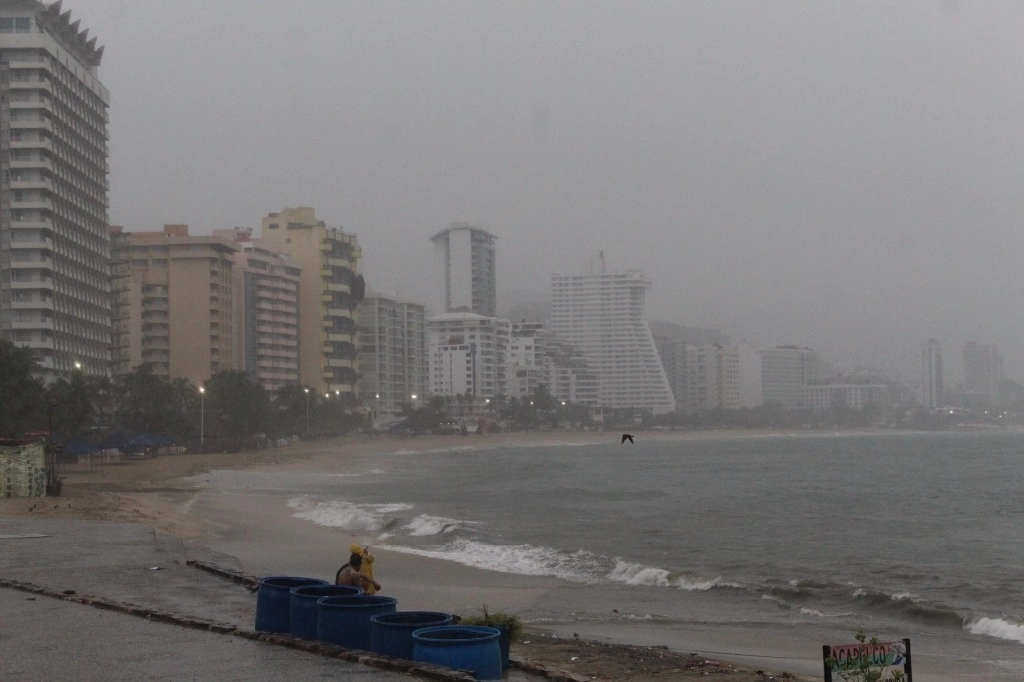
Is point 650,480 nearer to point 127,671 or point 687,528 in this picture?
point 687,528

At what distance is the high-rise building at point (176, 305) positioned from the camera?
137875mm

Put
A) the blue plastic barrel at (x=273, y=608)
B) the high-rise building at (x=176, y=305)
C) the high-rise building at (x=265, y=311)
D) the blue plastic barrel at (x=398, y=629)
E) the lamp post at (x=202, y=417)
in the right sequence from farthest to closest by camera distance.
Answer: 1. the high-rise building at (x=265, y=311)
2. the high-rise building at (x=176, y=305)
3. the lamp post at (x=202, y=417)
4. the blue plastic barrel at (x=273, y=608)
5. the blue plastic barrel at (x=398, y=629)

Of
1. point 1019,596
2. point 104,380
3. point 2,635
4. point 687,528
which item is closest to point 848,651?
point 2,635

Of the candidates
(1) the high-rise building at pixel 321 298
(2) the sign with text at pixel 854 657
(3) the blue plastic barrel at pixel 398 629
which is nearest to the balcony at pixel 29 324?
(1) the high-rise building at pixel 321 298

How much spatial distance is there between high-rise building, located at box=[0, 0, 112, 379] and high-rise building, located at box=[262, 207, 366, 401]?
5915cm

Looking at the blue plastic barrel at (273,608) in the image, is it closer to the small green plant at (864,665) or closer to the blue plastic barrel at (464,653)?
the blue plastic barrel at (464,653)

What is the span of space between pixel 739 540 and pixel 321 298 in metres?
134

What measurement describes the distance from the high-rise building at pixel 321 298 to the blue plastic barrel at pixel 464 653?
15424cm

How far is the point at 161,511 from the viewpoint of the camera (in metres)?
40.7

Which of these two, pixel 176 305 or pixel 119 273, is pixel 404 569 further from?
pixel 176 305

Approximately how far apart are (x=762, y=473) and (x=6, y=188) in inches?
2485

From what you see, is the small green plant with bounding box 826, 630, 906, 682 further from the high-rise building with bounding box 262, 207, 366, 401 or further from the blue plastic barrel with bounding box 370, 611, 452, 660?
the high-rise building with bounding box 262, 207, 366, 401

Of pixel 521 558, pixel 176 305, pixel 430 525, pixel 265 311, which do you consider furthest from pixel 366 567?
pixel 265 311

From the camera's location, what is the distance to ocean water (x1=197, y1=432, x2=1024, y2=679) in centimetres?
2202
